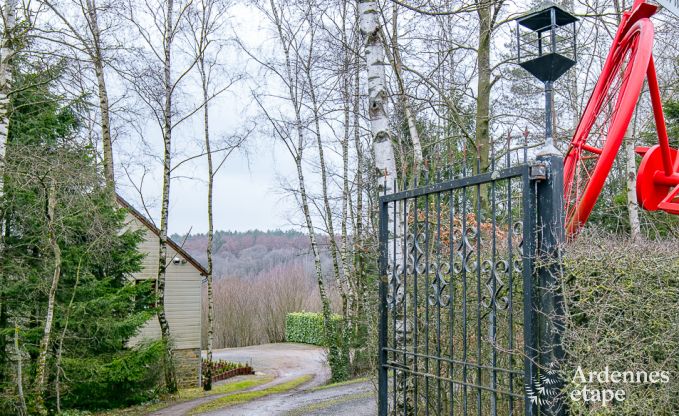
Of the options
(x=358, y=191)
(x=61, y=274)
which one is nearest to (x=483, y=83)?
(x=358, y=191)

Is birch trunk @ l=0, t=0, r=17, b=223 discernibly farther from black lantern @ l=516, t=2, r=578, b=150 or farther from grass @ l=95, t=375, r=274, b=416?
black lantern @ l=516, t=2, r=578, b=150

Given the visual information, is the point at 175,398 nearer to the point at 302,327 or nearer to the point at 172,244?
the point at 172,244

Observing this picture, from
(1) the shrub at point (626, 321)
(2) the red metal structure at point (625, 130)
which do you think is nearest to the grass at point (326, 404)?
(2) the red metal structure at point (625, 130)

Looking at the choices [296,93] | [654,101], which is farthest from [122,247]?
[654,101]

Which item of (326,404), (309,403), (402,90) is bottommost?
(309,403)

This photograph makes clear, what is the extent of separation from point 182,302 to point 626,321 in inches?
720

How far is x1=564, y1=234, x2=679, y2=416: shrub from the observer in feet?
9.89

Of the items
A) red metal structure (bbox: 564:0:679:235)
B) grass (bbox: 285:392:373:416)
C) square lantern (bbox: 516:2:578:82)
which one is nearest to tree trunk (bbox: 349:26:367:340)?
grass (bbox: 285:392:373:416)

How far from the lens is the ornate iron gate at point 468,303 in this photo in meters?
3.17

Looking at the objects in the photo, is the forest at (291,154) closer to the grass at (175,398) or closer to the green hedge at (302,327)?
the grass at (175,398)

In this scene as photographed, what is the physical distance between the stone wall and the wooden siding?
0.19 meters

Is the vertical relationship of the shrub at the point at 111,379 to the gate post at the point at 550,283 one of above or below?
below

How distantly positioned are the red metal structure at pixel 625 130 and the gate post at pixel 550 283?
1.16 meters

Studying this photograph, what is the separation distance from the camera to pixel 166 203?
1510 centimetres
